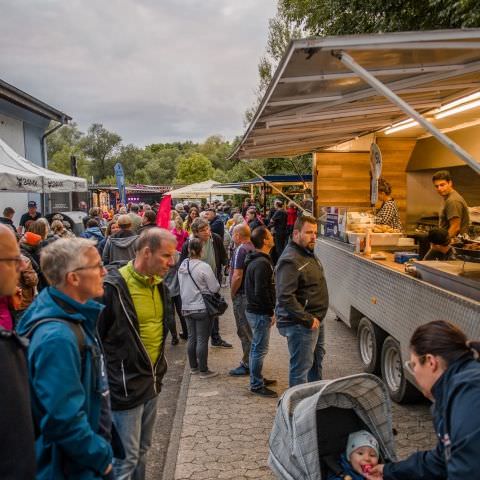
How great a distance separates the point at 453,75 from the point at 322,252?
4.89m

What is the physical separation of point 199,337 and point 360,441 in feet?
11.2

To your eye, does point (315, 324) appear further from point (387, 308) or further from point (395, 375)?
point (395, 375)

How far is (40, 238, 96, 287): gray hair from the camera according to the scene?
8.00 ft

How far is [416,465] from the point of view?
8.60ft

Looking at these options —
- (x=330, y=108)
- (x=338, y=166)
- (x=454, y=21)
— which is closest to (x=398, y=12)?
(x=454, y=21)

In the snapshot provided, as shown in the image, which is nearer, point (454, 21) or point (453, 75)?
point (453, 75)

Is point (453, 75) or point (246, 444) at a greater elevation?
point (453, 75)

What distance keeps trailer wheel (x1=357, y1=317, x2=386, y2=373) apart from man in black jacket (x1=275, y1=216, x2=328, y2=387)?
4.50ft

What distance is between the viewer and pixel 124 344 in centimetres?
333

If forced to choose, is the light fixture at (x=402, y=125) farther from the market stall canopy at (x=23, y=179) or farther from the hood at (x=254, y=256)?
the market stall canopy at (x=23, y=179)

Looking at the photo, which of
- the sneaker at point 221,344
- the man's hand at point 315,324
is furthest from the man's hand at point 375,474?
the sneaker at point 221,344

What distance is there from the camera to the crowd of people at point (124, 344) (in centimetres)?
204

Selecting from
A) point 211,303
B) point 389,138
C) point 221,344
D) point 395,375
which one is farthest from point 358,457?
point 389,138

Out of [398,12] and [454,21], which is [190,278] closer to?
[454,21]
